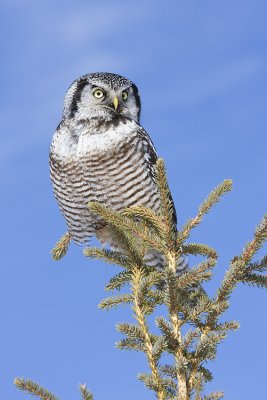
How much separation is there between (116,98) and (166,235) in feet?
12.2

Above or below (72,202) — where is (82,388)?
below

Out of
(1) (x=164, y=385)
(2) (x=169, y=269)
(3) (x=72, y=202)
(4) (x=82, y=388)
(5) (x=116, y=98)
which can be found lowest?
(4) (x=82, y=388)

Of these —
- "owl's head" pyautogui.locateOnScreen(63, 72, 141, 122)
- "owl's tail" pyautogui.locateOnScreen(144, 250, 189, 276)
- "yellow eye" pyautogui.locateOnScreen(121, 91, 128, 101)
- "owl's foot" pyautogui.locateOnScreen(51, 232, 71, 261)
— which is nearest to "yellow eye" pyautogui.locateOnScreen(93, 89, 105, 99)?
"owl's head" pyautogui.locateOnScreen(63, 72, 141, 122)

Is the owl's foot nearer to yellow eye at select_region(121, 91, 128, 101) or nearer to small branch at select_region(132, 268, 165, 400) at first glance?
yellow eye at select_region(121, 91, 128, 101)

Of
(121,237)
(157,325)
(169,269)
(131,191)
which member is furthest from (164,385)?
(131,191)

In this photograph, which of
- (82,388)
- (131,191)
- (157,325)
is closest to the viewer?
(82,388)

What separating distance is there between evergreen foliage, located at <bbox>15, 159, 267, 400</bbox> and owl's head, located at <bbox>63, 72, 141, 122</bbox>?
3306mm

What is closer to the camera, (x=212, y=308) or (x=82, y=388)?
(x=82, y=388)

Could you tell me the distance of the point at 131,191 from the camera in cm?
678

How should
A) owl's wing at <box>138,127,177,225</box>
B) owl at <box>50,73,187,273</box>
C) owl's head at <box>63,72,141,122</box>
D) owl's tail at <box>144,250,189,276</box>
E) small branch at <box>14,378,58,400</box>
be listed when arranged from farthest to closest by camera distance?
1. owl's tail at <box>144,250,189,276</box>
2. owl's head at <box>63,72,141,122</box>
3. owl's wing at <box>138,127,177,225</box>
4. owl at <box>50,73,187,273</box>
5. small branch at <box>14,378,58,400</box>

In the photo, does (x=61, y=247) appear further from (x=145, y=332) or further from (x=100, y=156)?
(x=145, y=332)

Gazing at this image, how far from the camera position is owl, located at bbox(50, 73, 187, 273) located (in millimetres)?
6711

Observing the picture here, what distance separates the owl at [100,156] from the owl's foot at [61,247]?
0.54ft

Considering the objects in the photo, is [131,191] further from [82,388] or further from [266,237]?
[82,388]
